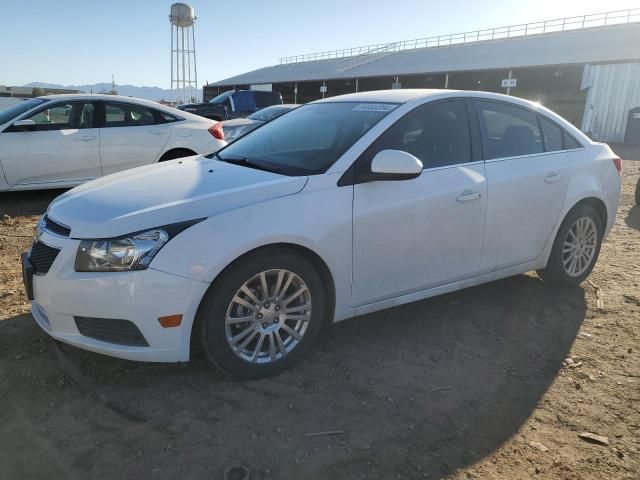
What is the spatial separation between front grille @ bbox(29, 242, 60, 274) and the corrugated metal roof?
87.1 feet

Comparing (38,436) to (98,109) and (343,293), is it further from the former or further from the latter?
(98,109)

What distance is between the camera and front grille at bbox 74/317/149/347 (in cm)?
265

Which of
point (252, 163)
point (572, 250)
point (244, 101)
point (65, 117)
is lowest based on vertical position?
point (572, 250)

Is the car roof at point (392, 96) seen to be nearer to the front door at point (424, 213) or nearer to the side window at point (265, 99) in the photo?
the front door at point (424, 213)

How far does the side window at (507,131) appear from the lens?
3797 mm

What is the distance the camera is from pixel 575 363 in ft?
10.8

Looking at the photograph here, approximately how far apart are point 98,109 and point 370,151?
533cm

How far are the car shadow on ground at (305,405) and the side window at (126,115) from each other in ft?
14.1

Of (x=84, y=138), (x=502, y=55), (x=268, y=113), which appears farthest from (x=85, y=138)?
(x=502, y=55)

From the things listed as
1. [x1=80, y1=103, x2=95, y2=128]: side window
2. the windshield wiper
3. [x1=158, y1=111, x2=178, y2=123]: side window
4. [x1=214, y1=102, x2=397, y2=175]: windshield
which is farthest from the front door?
[x1=80, y1=103, x2=95, y2=128]: side window

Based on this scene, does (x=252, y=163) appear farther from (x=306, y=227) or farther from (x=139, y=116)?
(x=139, y=116)

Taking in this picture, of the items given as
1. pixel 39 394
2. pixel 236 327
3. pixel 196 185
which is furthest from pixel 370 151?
pixel 39 394

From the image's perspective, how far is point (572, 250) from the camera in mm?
4395

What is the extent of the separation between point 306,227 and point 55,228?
1404 millimetres
